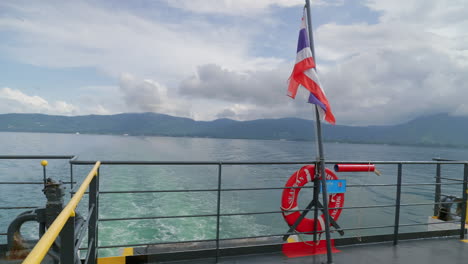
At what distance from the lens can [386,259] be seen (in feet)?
9.05

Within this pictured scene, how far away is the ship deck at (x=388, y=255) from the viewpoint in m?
2.63

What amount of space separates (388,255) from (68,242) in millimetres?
2921

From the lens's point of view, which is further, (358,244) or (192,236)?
(192,236)

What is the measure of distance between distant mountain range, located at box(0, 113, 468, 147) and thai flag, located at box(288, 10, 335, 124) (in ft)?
345

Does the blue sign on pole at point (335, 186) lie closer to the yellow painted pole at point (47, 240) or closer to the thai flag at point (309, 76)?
the thai flag at point (309, 76)

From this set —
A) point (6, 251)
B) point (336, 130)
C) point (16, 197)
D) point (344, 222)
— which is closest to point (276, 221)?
point (344, 222)

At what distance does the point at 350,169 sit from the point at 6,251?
3137 millimetres

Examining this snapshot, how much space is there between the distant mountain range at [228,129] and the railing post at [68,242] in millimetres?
107086

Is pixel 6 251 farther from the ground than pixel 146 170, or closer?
farther from the ground

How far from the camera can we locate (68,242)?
A: 0.90 m

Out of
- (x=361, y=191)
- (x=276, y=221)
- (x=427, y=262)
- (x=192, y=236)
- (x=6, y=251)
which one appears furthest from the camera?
(x=361, y=191)

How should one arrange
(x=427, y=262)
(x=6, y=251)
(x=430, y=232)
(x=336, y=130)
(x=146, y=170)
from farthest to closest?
(x=336, y=130), (x=146, y=170), (x=430, y=232), (x=427, y=262), (x=6, y=251)

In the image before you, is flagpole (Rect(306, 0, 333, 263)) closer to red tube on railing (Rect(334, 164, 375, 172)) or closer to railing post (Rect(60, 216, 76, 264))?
red tube on railing (Rect(334, 164, 375, 172))

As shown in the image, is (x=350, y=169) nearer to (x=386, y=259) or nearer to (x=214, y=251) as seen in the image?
(x=386, y=259)
